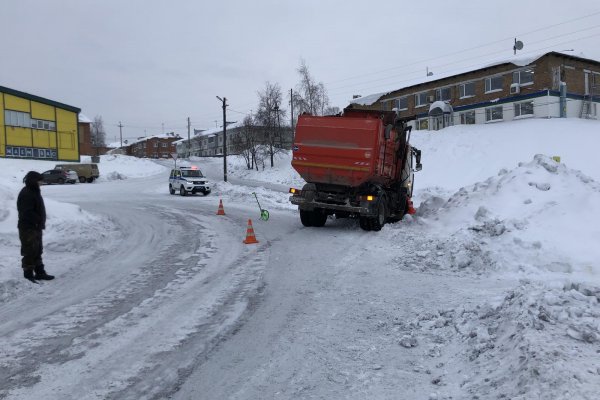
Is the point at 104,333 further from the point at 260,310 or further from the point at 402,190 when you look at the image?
the point at 402,190

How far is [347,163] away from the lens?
1319 centimetres

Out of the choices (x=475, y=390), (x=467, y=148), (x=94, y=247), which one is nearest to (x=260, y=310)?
(x=475, y=390)

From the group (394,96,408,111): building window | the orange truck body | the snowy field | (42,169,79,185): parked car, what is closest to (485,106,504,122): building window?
(394,96,408,111): building window

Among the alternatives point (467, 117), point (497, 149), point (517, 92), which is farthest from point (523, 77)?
point (497, 149)

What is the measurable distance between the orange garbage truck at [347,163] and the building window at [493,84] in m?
32.3

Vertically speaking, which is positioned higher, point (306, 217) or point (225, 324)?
point (306, 217)

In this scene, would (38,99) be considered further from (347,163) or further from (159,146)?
(159,146)

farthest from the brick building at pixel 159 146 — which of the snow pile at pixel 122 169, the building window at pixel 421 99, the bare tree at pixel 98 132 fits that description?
the building window at pixel 421 99

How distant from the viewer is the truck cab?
1190 inches

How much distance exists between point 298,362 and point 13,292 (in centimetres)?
520

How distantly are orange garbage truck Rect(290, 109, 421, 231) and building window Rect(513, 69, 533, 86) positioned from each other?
3082cm

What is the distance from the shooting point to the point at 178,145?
149375 millimetres

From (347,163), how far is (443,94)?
39244 millimetres

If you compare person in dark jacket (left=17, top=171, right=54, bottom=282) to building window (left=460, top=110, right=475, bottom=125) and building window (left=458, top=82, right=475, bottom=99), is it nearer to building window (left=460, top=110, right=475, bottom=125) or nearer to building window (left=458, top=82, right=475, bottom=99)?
building window (left=460, top=110, right=475, bottom=125)
